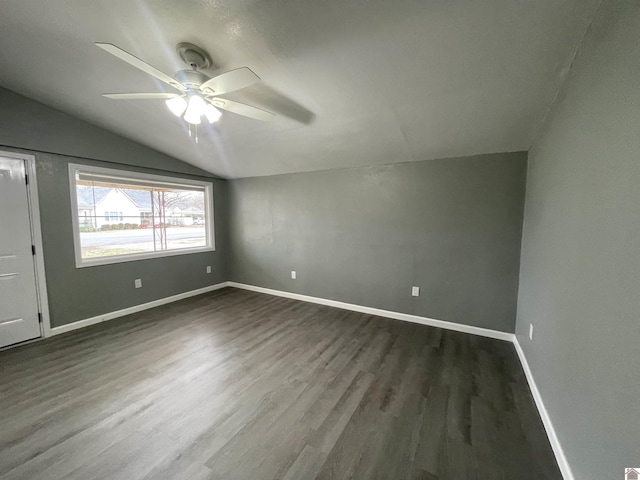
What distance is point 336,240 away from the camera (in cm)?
396

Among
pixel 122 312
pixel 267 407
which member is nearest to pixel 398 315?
pixel 267 407

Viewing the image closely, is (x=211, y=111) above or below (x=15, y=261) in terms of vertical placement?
above

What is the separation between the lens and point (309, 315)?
12.0 feet

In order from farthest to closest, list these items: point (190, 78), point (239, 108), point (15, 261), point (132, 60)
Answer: point (15, 261) → point (239, 108) → point (190, 78) → point (132, 60)

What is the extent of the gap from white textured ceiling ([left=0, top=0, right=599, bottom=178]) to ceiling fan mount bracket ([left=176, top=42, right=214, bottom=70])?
0.04 meters

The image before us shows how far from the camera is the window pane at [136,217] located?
3.33 metres

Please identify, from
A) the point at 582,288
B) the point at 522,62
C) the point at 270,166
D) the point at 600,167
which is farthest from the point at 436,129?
the point at 270,166

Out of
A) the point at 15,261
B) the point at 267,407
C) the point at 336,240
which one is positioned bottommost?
the point at 267,407

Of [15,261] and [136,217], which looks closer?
[15,261]

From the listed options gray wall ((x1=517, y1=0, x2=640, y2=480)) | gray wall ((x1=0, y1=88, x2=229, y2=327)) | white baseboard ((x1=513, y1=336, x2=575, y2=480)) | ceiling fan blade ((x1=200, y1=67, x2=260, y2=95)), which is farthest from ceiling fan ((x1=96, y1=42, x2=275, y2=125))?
white baseboard ((x1=513, y1=336, x2=575, y2=480))

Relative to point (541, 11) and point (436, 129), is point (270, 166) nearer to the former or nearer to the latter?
point (436, 129)

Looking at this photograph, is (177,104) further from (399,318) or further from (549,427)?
(399,318)

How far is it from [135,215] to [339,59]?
12.1 ft

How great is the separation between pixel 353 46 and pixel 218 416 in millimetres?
2641
